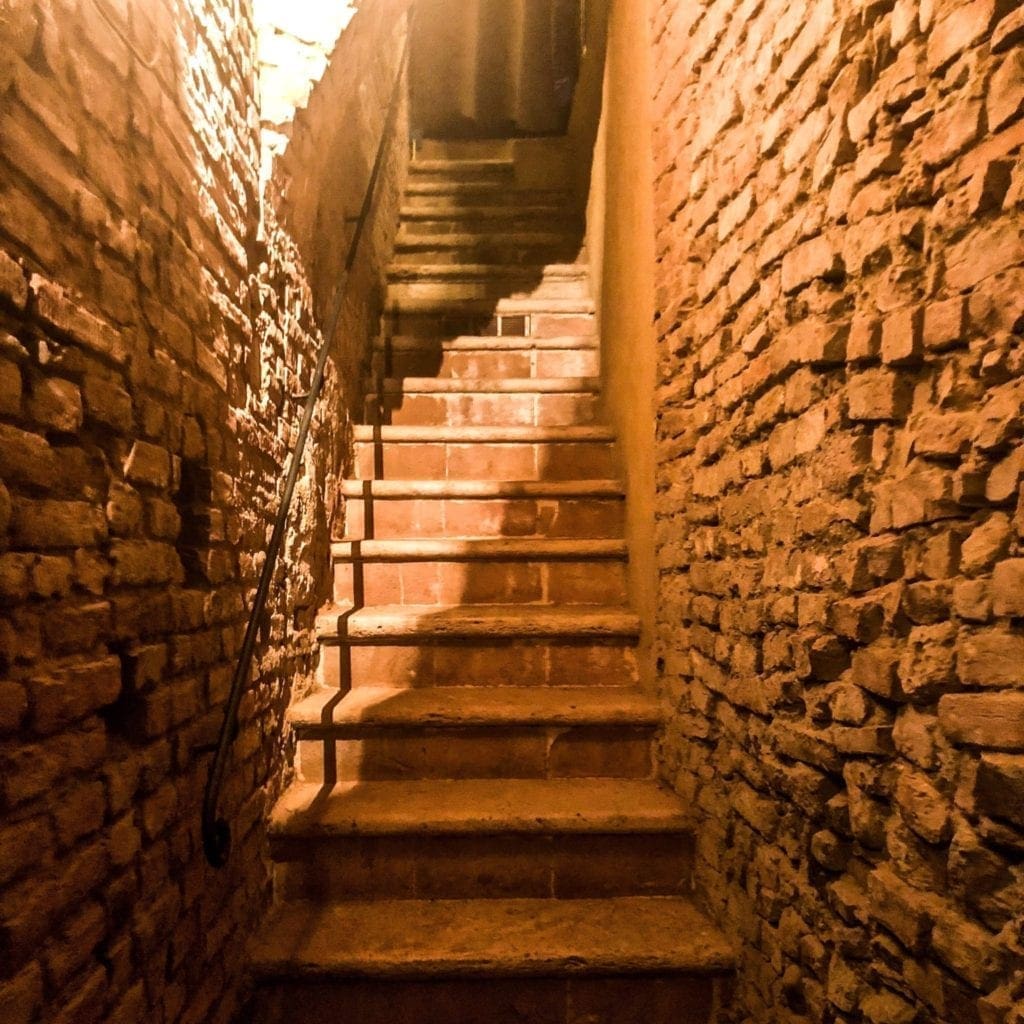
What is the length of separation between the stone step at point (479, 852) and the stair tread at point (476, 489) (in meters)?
1.26

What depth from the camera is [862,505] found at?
1204mm

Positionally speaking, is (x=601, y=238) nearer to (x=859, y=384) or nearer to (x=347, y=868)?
(x=859, y=384)

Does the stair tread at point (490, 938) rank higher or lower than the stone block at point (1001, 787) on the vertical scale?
lower

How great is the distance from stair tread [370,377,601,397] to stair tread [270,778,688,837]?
6.15ft

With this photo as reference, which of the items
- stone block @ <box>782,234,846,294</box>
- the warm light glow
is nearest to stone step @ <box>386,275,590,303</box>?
the warm light glow

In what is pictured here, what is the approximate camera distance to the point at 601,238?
3.62 meters

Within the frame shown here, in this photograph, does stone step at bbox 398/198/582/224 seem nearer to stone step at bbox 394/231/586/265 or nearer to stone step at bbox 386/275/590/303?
stone step at bbox 394/231/586/265

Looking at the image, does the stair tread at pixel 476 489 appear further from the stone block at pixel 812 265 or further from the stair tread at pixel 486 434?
the stone block at pixel 812 265

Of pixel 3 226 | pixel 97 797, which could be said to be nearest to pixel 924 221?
pixel 3 226

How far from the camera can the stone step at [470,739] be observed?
2.12 m

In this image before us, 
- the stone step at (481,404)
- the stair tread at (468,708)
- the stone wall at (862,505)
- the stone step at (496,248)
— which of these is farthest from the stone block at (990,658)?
the stone step at (496,248)

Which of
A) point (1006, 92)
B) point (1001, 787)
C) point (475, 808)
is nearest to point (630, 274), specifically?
point (1006, 92)

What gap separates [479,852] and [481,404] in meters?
2.06

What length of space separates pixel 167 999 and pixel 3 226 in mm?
1370
